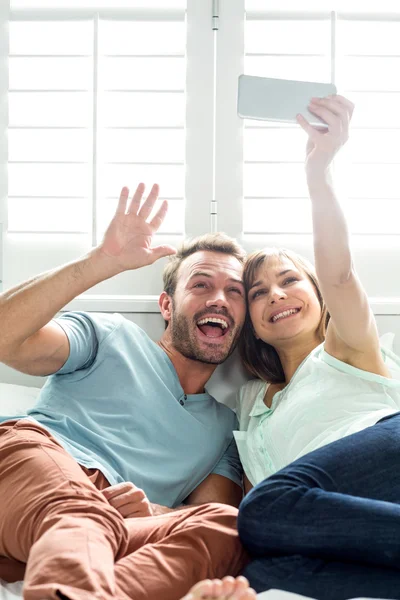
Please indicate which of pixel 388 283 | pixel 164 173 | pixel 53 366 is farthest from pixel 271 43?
pixel 53 366

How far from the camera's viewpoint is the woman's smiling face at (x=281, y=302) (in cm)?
168

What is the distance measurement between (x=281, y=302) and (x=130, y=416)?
447 millimetres

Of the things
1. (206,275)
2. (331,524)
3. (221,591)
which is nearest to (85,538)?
(221,591)

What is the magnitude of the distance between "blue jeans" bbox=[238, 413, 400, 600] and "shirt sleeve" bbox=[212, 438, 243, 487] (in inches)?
17.9

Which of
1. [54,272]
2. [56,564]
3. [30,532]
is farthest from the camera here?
[54,272]

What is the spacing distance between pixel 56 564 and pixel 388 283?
4.82 ft

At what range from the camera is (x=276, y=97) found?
1.58m

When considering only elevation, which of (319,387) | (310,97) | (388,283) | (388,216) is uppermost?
(310,97)

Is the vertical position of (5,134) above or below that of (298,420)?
above

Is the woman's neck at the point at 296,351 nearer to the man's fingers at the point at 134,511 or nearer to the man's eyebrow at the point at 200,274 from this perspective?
the man's eyebrow at the point at 200,274

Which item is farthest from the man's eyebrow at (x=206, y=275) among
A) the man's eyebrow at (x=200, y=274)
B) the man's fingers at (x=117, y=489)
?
the man's fingers at (x=117, y=489)

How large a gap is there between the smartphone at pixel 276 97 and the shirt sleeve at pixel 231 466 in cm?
80

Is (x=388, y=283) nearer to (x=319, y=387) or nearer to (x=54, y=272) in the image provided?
(x=319, y=387)

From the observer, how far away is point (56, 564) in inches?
36.1
